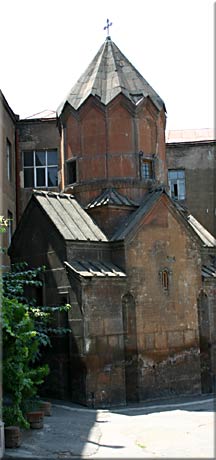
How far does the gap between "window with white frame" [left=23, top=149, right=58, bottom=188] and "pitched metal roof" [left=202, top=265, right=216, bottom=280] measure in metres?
10.1

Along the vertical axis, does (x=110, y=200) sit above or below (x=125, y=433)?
above

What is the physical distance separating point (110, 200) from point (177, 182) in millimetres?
11197

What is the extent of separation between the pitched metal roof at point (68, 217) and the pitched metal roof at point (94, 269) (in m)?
0.76

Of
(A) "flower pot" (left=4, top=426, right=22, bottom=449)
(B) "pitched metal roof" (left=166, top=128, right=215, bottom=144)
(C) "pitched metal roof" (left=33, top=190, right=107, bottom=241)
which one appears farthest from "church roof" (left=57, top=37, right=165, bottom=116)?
(A) "flower pot" (left=4, top=426, right=22, bottom=449)

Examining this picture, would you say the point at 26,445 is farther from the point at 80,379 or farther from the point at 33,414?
the point at 80,379

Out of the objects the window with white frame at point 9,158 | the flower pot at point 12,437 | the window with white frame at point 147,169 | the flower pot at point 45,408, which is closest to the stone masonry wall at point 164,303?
the window with white frame at point 147,169

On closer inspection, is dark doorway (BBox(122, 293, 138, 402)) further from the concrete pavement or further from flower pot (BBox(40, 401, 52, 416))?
flower pot (BBox(40, 401, 52, 416))

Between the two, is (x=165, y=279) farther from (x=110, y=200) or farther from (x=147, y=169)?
(x=147, y=169)

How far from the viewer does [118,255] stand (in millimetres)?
17828

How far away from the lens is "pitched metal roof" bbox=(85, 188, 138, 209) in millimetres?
18750

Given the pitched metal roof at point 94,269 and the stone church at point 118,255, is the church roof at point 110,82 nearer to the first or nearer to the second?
the stone church at point 118,255

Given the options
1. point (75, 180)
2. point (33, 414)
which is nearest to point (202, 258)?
point (75, 180)

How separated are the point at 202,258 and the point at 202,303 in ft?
6.38

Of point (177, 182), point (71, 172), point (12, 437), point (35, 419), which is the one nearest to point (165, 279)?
point (71, 172)
